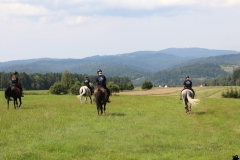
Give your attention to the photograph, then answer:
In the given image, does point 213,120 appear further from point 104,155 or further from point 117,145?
point 104,155

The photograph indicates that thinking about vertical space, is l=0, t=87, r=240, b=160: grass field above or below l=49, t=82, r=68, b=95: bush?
above

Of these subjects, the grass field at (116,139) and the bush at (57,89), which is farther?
the bush at (57,89)

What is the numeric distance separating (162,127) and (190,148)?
16.6 feet

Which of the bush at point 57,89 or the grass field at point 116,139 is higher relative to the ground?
the grass field at point 116,139

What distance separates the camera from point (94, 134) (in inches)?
655

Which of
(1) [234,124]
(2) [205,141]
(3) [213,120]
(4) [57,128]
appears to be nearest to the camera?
(2) [205,141]

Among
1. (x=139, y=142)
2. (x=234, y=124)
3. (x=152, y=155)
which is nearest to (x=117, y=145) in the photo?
(x=139, y=142)

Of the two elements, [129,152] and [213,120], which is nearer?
[129,152]

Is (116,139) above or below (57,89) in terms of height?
above

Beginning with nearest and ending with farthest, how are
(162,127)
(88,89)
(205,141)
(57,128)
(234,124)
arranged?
1. (205,141)
2. (57,128)
3. (162,127)
4. (234,124)
5. (88,89)

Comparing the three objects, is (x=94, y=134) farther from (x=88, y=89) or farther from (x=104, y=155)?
(x=88, y=89)

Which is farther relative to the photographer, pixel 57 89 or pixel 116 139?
pixel 57 89

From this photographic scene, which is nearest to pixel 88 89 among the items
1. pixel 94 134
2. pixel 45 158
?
pixel 94 134

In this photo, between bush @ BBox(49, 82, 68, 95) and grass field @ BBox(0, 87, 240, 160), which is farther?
bush @ BBox(49, 82, 68, 95)
